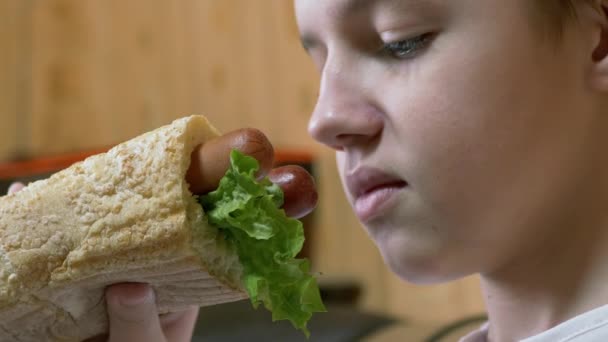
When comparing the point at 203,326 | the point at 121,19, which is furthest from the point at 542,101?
the point at 121,19

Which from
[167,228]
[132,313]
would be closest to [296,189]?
[167,228]

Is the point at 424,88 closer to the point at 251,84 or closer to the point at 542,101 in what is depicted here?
the point at 542,101

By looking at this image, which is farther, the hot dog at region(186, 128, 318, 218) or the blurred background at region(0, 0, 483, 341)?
the blurred background at region(0, 0, 483, 341)

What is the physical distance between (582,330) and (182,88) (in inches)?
132

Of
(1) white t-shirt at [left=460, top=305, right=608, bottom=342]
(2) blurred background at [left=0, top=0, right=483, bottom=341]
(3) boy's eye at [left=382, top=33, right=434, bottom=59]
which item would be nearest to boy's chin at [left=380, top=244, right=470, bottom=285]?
(1) white t-shirt at [left=460, top=305, right=608, bottom=342]

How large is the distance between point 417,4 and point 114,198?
1.40 ft

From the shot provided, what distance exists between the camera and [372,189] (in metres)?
1.01

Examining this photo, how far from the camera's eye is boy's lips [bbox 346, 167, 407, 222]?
988 millimetres

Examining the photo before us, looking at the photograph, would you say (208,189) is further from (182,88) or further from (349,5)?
(182,88)

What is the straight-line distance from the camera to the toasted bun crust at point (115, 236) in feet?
2.91

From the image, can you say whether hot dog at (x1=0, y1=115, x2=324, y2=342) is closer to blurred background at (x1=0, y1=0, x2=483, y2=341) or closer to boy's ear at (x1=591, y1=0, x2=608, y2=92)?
boy's ear at (x1=591, y1=0, x2=608, y2=92)

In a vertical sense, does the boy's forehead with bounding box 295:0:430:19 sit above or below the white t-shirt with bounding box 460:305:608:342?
above

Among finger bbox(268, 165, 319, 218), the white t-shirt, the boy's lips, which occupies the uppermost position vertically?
finger bbox(268, 165, 319, 218)

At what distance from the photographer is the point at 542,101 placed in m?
0.96
